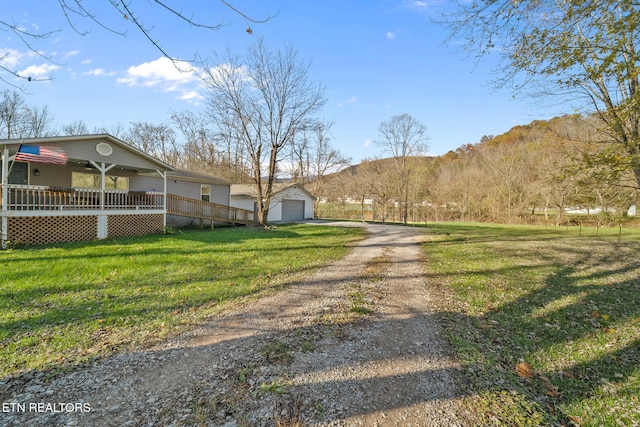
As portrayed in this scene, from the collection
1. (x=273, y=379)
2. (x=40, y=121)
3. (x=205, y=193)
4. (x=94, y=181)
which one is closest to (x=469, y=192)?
(x=205, y=193)

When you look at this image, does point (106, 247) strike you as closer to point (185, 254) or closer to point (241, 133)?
point (185, 254)

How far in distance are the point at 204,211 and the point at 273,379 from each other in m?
14.8

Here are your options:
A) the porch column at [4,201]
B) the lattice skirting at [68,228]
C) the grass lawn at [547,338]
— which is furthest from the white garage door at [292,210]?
the grass lawn at [547,338]

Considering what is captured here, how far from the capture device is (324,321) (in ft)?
13.3

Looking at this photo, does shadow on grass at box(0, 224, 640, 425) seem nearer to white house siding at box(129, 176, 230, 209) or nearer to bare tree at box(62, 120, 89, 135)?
white house siding at box(129, 176, 230, 209)

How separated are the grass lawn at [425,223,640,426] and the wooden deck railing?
12391mm

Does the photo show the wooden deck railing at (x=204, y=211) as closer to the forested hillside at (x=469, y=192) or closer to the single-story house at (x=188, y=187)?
the single-story house at (x=188, y=187)

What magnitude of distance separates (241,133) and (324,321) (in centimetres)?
1500

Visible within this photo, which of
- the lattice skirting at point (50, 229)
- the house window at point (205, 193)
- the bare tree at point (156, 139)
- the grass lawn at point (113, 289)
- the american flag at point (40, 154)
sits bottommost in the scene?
the grass lawn at point (113, 289)

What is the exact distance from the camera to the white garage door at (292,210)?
A: 24.0m

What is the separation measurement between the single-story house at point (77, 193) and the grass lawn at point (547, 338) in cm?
1214

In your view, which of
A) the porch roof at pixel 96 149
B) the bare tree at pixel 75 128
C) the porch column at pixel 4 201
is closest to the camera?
the porch column at pixel 4 201

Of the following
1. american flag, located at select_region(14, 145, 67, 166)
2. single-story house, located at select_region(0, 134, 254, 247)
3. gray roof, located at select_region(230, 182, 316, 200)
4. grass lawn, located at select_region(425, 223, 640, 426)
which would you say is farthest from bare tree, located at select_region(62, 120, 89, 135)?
grass lawn, located at select_region(425, 223, 640, 426)

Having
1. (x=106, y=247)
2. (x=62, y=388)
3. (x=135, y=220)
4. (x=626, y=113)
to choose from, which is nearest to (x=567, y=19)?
(x=626, y=113)
